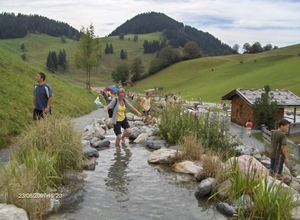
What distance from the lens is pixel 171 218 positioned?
738 centimetres

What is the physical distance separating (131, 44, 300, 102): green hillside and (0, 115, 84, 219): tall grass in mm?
55513

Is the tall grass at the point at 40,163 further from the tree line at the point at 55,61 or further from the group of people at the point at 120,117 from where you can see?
the tree line at the point at 55,61

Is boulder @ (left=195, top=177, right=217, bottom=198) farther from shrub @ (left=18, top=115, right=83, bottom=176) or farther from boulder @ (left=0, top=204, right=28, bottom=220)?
boulder @ (left=0, top=204, right=28, bottom=220)

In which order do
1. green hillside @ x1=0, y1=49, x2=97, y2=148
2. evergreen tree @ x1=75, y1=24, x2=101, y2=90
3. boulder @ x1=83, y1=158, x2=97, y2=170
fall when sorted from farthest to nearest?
1. evergreen tree @ x1=75, y1=24, x2=101, y2=90
2. green hillside @ x1=0, y1=49, x2=97, y2=148
3. boulder @ x1=83, y1=158, x2=97, y2=170

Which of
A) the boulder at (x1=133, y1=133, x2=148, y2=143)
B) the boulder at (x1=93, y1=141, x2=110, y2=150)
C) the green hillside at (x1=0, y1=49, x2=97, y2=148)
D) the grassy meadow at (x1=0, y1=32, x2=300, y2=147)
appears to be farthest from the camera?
the grassy meadow at (x1=0, y1=32, x2=300, y2=147)

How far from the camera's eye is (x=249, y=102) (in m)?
33.9

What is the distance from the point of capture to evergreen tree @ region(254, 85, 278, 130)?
104 feet

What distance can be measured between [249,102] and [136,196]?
27.6 metres

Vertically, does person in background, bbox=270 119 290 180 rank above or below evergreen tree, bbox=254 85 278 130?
above

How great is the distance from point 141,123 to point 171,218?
12.4 meters

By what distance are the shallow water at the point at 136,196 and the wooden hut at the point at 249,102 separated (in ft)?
82.1

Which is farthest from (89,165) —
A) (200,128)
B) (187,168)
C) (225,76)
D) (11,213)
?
(225,76)

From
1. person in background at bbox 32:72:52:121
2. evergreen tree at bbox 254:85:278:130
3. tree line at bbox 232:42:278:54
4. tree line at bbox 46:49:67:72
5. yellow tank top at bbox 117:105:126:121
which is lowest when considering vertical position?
evergreen tree at bbox 254:85:278:130
